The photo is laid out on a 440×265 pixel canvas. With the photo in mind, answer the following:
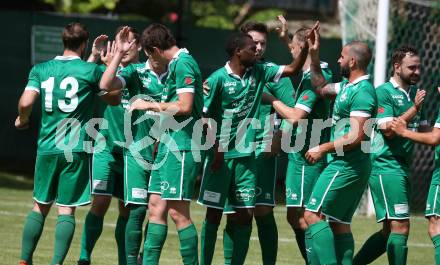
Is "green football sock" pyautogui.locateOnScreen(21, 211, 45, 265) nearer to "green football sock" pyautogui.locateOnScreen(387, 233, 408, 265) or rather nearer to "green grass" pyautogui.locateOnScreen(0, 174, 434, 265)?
"green grass" pyautogui.locateOnScreen(0, 174, 434, 265)

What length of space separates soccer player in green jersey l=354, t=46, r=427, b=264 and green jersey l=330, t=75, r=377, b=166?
54 cm

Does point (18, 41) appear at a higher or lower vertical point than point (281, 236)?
higher

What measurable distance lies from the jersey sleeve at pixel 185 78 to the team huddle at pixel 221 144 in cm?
1

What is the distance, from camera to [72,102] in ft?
29.1

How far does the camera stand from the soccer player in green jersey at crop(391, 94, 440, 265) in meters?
8.91

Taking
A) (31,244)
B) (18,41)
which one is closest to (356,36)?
(18,41)

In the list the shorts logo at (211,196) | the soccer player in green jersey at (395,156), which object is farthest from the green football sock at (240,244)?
the soccer player in green jersey at (395,156)

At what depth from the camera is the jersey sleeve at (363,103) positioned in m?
8.57

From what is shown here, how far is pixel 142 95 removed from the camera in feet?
30.6

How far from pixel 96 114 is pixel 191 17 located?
657 cm

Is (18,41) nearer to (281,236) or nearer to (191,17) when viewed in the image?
(191,17)

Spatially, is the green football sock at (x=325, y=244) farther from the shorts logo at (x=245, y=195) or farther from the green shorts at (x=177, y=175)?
the green shorts at (x=177, y=175)

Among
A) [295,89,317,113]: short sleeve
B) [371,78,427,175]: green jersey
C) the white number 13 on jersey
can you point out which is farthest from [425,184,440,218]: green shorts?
the white number 13 on jersey

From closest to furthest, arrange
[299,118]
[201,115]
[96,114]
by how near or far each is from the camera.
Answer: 1. [201,115]
2. [299,118]
3. [96,114]
